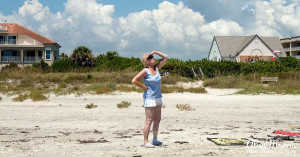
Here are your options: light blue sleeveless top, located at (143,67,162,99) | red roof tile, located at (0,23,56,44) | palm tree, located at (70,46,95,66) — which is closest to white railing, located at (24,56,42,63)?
red roof tile, located at (0,23,56,44)

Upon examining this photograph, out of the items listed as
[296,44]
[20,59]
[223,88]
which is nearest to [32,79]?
[223,88]

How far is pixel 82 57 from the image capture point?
166 ft

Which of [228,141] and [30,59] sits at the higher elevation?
[30,59]

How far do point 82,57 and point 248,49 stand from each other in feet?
A: 78.4

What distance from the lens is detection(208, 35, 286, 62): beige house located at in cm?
5797

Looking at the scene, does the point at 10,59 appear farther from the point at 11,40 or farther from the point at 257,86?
the point at 257,86

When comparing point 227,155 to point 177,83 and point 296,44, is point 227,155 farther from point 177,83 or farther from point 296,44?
point 296,44

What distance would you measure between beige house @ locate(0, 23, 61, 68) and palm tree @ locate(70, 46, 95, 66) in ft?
33.4

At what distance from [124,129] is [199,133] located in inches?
77.5

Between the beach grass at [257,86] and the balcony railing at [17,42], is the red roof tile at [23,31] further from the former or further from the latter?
the beach grass at [257,86]

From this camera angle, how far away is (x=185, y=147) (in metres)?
7.48

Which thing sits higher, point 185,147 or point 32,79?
point 32,79

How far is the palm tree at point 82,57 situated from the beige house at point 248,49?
767 inches

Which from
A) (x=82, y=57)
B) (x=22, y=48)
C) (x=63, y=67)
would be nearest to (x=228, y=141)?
(x=63, y=67)
